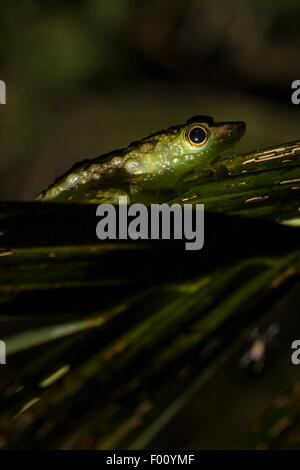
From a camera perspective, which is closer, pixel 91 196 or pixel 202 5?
pixel 91 196

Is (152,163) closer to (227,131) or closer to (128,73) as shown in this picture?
(227,131)

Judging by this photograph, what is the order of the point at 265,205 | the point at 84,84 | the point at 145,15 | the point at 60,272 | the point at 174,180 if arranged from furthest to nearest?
the point at 84,84 → the point at 145,15 → the point at 174,180 → the point at 265,205 → the point at 60,272

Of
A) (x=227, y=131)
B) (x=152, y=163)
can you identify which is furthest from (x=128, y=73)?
(x=227, y=131)

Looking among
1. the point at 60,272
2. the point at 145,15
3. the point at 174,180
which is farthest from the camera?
the point at 145,15

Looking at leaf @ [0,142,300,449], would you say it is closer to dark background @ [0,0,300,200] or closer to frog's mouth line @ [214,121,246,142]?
frog's mouth line @ [214,121,246,142]

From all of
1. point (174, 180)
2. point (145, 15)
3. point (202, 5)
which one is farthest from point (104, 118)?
point (174, 180)

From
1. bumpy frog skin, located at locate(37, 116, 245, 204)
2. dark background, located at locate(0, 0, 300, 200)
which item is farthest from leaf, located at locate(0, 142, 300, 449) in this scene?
dark background, located at locate(0, 0, 300, 200)
